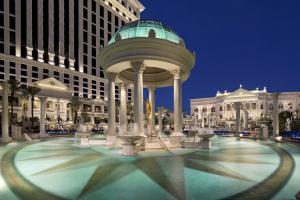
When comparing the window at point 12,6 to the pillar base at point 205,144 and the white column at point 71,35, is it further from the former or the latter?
the pillar base at point 205,144

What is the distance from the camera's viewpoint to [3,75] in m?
71.1

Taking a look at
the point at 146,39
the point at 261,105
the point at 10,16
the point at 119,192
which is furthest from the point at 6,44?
the point at 261,105

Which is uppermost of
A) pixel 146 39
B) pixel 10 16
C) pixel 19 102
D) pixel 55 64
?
pixel 10 16

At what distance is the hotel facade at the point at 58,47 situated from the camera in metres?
74.7

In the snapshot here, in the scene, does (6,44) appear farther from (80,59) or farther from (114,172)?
(114,172)

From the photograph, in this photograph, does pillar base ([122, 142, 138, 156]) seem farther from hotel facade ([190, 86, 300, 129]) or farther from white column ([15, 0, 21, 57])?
hotel facade ([190, 86, 300, 129])

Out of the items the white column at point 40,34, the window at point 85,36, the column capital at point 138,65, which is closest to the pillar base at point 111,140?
the column capital at point 138,65

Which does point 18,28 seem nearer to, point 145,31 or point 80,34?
point 80,34

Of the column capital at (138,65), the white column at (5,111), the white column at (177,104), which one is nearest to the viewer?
the column capital at (138,65)

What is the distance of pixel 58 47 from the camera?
291 feet

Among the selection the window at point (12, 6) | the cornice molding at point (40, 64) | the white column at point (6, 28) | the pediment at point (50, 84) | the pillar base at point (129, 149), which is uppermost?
the window at point (12, 6)

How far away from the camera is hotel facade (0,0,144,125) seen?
74.7 m

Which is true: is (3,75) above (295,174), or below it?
above

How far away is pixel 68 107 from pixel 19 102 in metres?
17.5
